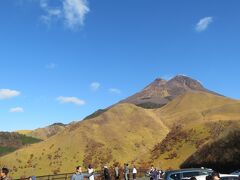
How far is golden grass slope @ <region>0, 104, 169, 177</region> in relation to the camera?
Answer: 10738 cm

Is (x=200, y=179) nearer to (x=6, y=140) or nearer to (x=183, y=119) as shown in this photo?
(x=183, y=119)

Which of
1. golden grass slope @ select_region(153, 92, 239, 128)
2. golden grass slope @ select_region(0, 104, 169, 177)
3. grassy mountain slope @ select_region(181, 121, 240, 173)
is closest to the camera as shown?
grassy mountain slope @ select_region(181, 121, 240, 173)

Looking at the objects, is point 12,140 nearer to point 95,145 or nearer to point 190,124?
point 95,145

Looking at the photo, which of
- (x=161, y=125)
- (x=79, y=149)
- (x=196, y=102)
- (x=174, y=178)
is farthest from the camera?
(x=196, y=102)

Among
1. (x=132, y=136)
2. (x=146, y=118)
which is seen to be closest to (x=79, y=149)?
(x=132, y=136)

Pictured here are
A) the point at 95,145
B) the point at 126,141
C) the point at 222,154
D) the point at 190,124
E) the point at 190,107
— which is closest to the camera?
the point at 222,154

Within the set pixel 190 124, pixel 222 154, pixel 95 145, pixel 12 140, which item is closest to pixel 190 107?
pixel 190 124

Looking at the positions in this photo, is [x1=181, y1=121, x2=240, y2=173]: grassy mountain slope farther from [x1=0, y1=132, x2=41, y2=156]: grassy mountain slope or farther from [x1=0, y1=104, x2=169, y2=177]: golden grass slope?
[x1=0, y1=132, x2=41, y2=156]: grassy mountain slope

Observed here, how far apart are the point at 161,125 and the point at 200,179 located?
117714 millimetres

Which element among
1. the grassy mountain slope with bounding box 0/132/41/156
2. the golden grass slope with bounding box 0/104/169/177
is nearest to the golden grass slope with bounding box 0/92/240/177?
the golden grass slope with bounding box 0/104/169/177

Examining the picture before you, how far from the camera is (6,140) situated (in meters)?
180

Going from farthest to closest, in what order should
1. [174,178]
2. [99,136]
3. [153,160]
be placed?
[99,136], [153,160], [174,178]

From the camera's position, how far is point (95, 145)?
117 m

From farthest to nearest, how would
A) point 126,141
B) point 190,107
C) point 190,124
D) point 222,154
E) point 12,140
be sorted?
1. point 12,140
2. point 190,107
3. point 126,141
4. point 190,124
5. point 222,154
